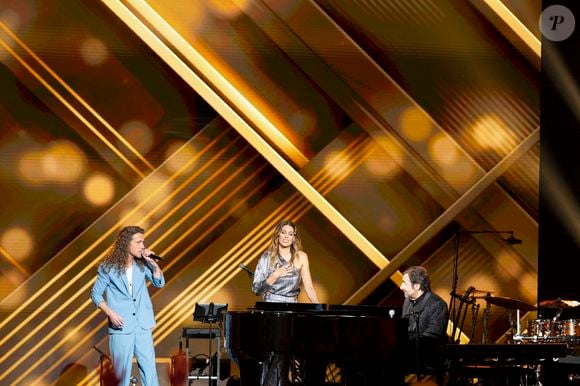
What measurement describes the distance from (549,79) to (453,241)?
1706 mm

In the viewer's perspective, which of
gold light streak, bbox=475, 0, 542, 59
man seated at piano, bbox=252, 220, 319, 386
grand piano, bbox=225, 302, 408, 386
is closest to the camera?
grand piano, bbox=225, 302, 408, 386

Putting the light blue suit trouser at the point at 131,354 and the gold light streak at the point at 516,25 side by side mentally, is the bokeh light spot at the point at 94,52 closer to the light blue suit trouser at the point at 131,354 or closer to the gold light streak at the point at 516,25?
the light blue suit trouser at the point at 131,354

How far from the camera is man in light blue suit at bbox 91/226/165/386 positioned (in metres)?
6.91

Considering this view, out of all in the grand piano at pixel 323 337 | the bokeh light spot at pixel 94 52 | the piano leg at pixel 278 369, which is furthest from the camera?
the bokeh light spot at pixel 94 52

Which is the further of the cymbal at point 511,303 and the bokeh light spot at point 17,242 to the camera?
the bokeh light spot at point 17,242

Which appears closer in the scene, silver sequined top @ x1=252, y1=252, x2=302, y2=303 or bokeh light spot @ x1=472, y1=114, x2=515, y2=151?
silver sequined top @ x1=252, y1=252, x2=302, y2=303

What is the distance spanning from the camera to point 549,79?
9.28 meters

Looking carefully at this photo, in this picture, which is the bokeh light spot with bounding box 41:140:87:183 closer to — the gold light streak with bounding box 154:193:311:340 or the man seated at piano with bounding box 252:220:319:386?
the gold light streak with bounding box 154:193:311:340

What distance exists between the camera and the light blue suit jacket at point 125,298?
6957 millimetres

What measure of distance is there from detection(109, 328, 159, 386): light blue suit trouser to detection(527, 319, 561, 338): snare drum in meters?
2.84

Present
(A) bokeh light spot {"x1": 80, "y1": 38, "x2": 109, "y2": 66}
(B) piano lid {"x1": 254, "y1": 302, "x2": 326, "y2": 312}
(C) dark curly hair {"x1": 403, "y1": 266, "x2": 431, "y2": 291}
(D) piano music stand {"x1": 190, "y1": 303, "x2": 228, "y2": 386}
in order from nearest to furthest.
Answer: (B) piano lid {"x1": 254, "y1": 302, "x2": 326, "y2": 312} < (C) dark curly hair {"x1": 403, "y1": 266, "x2": 431, "y2": 291} < (D) piano music stand {"x1": 190, "y1": 303, "x2": 228, "y2": 386} < (A) bokeh light spot {"x1": 80, "y1": 38, "x2": 109, "y2": 66}

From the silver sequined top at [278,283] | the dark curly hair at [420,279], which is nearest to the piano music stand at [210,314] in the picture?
the silver sequined top at [278,283]

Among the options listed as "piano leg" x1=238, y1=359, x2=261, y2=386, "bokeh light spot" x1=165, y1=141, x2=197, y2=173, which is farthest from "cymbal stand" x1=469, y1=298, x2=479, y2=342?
"bokeh light spot" x1=165, y1=141, x2=197, y2=173

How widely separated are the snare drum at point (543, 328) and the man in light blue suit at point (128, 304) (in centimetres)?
280
